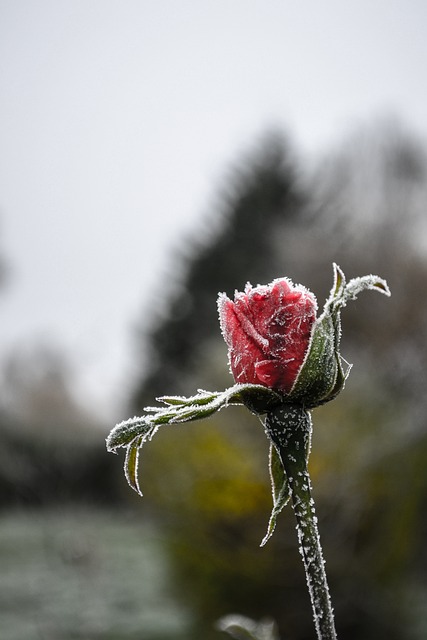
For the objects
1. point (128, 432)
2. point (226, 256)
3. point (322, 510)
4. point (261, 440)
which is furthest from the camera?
point (226, 256)

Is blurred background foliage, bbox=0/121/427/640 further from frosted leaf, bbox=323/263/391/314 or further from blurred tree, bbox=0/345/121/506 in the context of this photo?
frosted leaf, bbox=323/263/391/314

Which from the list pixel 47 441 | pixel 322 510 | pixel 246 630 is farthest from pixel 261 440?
pixel 47 441

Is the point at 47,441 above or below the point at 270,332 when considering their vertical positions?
above

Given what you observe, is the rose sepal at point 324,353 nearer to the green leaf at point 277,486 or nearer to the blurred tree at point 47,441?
the green leaf at point 277,486

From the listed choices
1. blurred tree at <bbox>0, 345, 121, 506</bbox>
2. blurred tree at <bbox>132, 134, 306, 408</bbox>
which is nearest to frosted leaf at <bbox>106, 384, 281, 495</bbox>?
blurred tree at <bbox>0, 345, 121, 506</bbox>

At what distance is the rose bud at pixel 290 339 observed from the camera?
0.48 m

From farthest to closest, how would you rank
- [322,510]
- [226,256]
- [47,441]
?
[226,256], [47,441], [322,510]

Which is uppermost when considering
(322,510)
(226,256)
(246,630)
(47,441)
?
(226,256)

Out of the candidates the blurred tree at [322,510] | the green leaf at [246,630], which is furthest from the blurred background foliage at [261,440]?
the green leaf at [246,630]

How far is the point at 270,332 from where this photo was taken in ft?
1.66

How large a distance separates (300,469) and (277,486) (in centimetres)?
4

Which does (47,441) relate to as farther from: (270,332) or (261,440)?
(270,332)

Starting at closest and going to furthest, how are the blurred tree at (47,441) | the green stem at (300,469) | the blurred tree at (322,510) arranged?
1. the green stem at (300,469)
2. the blurred tree at (322,510)
3. the blurred tree at (47,441)

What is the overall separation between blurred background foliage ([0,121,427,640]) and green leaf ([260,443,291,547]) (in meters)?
3.45
